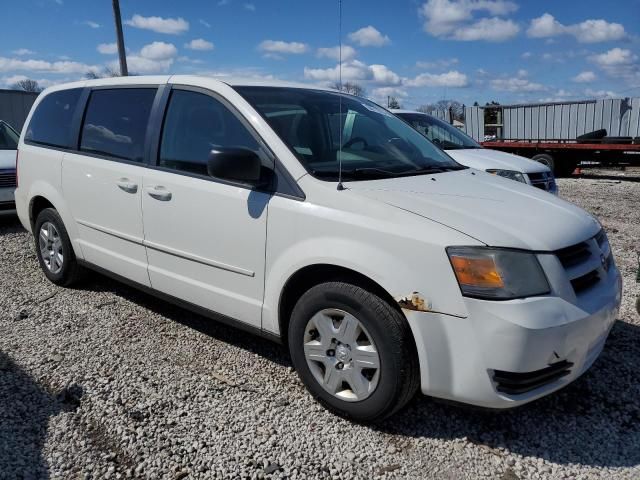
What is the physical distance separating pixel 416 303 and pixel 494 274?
1.18ft

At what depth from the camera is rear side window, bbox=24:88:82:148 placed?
456cm

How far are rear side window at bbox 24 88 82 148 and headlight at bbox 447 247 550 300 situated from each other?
3485 mm

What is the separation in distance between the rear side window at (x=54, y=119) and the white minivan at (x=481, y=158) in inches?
139

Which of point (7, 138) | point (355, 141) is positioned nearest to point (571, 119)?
point (7, 138)

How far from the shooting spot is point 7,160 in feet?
25.3

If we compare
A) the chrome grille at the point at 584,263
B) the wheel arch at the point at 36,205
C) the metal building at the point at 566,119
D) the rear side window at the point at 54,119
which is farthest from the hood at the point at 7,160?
the metal building at the point at 566,119


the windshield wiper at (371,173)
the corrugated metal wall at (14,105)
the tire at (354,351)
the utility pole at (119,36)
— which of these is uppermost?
the utility pole at (119,36)

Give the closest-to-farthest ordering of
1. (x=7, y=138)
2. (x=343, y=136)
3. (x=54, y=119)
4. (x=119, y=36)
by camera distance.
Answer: (x=343, y=136)
(x=54, y=119)
(x=7, y=138)
(x=119, y=36)

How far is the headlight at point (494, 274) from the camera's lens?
2.38 metres

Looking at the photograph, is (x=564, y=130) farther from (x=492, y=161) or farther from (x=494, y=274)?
(x=494, y=274)

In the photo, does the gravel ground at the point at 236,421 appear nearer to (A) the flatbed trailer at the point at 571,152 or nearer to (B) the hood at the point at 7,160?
(B) the hood at the point at 7,160

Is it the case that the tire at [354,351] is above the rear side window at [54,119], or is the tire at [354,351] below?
below

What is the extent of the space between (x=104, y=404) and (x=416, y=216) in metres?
1.96

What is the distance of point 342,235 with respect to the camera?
8.81ft
